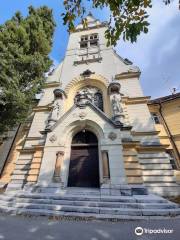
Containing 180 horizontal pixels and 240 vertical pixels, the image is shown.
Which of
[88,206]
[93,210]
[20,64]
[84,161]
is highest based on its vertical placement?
[20,64]

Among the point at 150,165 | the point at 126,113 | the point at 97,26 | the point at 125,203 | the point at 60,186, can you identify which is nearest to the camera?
the point at 125,203

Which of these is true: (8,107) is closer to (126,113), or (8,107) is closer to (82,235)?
(126,113)

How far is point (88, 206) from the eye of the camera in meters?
6.07

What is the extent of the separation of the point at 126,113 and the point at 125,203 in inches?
290

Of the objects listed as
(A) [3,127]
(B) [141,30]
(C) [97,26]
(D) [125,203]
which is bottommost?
(D) [125,203]

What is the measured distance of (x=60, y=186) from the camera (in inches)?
326

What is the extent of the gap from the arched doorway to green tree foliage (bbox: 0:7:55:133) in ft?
16.5

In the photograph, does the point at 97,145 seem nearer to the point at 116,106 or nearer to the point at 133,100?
the point at 116,106

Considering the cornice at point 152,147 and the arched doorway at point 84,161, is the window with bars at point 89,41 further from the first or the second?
the cornice at point 152,147

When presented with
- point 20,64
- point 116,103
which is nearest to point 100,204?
point 116,103

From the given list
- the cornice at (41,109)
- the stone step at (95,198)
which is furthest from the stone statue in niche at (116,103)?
the cornice at (41,109)

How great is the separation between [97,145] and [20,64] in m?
8.81

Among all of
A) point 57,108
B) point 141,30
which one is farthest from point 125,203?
point 57,108

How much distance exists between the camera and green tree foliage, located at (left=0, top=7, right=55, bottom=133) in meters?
11.2
